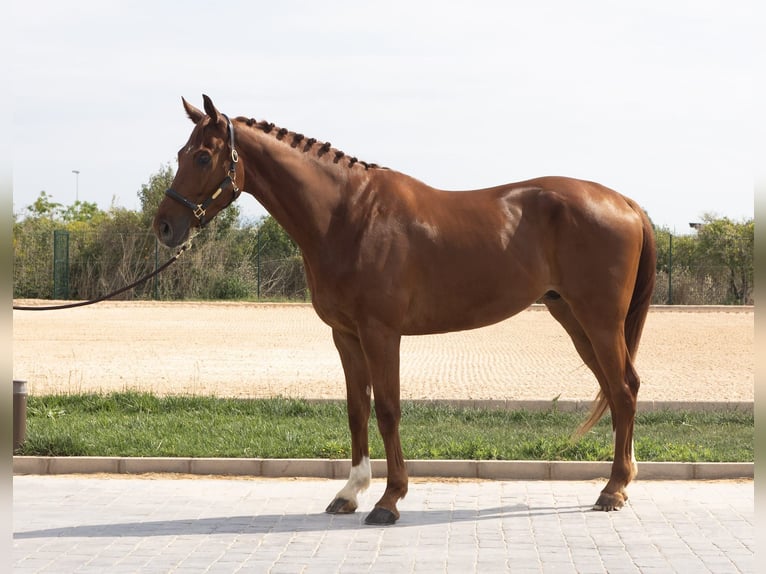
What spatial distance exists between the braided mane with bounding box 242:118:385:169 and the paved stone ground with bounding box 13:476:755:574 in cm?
236

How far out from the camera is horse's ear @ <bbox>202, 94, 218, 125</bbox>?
6.27m

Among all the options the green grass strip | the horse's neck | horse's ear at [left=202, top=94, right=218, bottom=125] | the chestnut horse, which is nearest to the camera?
horse's ear at [left=202, top=94, right=218, bottom=125]

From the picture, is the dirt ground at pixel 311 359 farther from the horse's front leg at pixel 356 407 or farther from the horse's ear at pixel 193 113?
the horse's ear at pixel 193 113

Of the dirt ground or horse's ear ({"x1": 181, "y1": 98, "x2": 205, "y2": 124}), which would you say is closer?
horse's ear ({"x1": 181, "y1": 98, "x2": 205, "y2": 124})

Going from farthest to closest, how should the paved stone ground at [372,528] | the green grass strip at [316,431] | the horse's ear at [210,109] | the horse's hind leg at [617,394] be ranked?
the green grass strip at [316,431]
the horse's hind leg at [617,394]
the horse's ear at [210,109]
the paved stone ground at [372,528]

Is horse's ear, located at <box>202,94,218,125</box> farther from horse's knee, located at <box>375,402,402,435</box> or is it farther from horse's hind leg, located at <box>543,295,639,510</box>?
horse's hind leg, located at <box>543,295,639,510</box>

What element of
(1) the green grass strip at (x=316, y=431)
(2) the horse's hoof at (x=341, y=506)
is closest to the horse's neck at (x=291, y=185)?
(2) the horse's hoof at (x=341, y=506)

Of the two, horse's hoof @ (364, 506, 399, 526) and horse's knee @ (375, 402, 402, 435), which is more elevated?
horse's knee @ (375, 402, 402, 435)

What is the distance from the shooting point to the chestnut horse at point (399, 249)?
6406 millimetres

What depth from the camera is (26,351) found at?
1756 centimetres

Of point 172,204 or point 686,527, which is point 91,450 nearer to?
point 172,204

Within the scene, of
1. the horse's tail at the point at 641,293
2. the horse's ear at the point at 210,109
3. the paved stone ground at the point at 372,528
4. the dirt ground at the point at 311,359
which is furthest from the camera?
the dirt ground at the point at 311,359

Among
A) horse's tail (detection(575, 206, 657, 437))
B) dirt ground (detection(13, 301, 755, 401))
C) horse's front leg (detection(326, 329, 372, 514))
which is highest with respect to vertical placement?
horse's tail (detection(575, 206, 657, 437))

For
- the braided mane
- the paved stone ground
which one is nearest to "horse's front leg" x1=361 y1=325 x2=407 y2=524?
the paved stone ground
